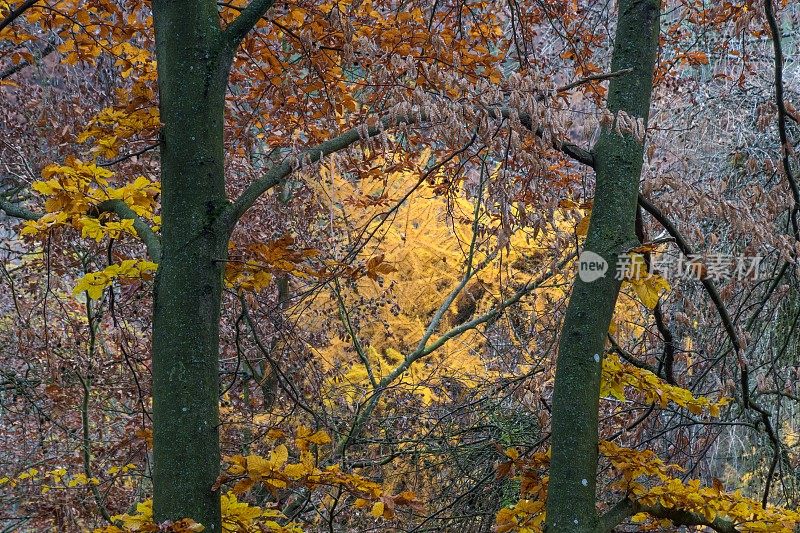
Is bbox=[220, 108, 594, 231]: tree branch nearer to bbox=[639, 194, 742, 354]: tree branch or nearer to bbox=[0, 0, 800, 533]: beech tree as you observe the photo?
bbox=[0, 0, 800, 533]: beech tree

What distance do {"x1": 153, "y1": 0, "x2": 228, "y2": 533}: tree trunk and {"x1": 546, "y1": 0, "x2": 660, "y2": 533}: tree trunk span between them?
0.92 meters

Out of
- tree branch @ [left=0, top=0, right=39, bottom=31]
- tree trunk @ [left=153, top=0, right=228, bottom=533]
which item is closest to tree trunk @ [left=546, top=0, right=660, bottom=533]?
tree trunk @ [left=153, top=0, right=228, bottom=533]

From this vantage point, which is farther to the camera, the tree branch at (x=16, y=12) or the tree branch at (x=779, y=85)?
the tree branch at (x=779, y=85)

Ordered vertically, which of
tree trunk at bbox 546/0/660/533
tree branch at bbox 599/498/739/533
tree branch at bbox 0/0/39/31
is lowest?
tree branch at bbox 599/498/739/533

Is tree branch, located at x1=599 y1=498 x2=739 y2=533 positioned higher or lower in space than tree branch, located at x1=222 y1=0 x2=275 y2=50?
lower

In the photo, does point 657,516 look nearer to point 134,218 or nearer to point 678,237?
point 678,237

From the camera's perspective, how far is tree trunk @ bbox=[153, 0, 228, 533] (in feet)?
6.12

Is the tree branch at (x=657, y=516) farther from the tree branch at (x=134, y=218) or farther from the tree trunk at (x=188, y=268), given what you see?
the tree branch at (x=134, y=218)

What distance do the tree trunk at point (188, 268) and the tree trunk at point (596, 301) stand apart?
925mm

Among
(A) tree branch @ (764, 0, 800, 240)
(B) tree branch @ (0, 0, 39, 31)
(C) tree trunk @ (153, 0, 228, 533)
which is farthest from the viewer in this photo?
(A) tree branch @ (764, 0, 800, 240)

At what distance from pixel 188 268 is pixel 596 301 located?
1.09 m

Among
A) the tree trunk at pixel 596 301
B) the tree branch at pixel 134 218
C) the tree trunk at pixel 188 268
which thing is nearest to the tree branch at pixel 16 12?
the tree trunk at pixel 188 268

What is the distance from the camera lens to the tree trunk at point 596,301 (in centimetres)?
203

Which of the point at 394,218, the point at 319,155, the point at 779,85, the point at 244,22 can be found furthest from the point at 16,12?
the point at 779,85
